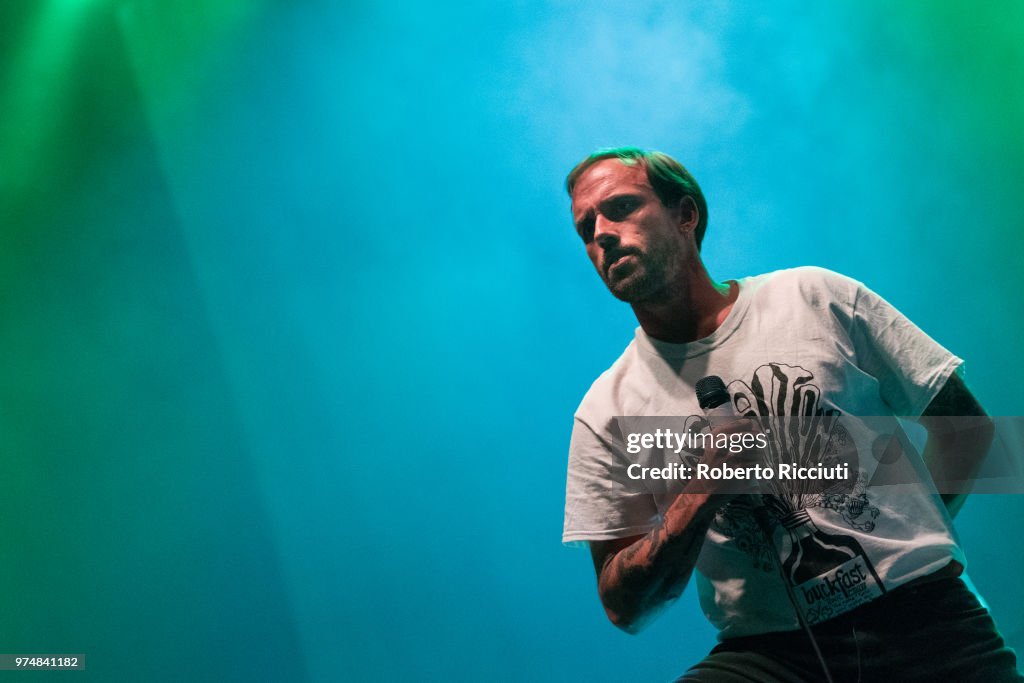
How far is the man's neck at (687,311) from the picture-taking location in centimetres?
113

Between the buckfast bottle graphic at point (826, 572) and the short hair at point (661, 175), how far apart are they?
1.73 feet

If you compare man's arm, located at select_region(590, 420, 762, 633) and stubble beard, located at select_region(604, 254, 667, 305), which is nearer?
man's arm, located at select_region(590, 420, 762, 633)

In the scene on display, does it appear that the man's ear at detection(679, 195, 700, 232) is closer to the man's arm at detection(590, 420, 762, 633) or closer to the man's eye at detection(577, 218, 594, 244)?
the man's eye at detection(577, 218, 594, 244)

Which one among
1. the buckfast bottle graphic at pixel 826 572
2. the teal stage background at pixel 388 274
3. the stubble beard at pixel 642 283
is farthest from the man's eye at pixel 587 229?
the teal stage background at pixel 388 274

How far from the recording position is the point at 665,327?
115 centimetres

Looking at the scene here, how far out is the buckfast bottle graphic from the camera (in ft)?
2.94

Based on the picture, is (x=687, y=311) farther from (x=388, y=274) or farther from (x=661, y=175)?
(x=388, y=274)

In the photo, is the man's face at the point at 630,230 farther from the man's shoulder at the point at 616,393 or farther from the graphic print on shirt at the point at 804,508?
the graphic print on shirt at the point at 804,508

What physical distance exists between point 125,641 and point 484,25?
7.90 feet

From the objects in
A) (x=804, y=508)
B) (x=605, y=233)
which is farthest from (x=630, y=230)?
(x=804, y=508)

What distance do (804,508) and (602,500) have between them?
268 millimetres

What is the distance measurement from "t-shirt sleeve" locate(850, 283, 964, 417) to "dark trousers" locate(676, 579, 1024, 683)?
25 cm

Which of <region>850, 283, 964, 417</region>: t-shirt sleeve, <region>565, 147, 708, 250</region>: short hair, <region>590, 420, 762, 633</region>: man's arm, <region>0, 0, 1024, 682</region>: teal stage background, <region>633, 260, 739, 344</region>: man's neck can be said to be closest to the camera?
<region>590, 420, 762, 633</region>: man's arm

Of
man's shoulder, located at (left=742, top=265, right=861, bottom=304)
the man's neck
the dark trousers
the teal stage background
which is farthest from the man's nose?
the teal stage background
